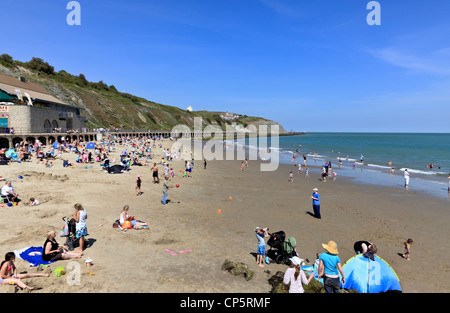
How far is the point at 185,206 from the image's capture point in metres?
13.8

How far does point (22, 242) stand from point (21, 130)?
120 feet

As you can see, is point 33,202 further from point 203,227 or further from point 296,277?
point 296,277

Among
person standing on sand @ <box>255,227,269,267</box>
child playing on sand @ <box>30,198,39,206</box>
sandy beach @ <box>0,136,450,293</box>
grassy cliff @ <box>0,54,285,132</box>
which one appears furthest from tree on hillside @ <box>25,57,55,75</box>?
person standing on sand @ <box>255,227,269,267</box>

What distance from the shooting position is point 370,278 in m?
6.40

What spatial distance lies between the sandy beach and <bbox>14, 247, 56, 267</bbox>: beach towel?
142 millimetres

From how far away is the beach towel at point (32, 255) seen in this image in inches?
266

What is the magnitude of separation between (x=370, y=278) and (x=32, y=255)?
364 inches

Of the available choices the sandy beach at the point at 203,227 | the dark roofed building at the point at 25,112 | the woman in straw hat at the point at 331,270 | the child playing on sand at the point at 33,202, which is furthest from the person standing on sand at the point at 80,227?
the dark roofed building at the point at 25,112

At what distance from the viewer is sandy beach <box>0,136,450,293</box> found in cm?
670

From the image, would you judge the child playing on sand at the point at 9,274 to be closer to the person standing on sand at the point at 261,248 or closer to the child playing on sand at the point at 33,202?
the person standing on sand at the point at 261,248

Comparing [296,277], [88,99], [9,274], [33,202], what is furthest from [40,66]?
[296,277]
